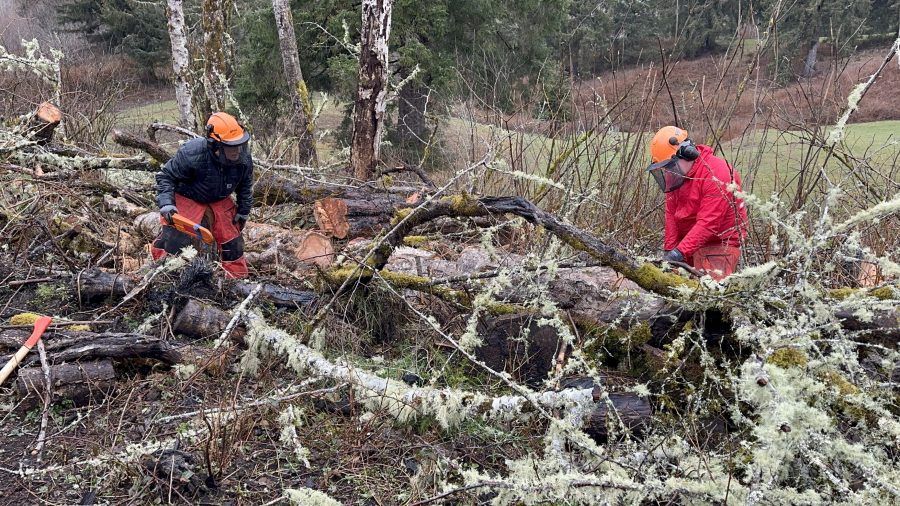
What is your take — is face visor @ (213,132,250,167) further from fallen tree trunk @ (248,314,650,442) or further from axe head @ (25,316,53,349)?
fallen tree trunk @ (248,314,650,442)

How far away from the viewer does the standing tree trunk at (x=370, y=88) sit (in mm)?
5773

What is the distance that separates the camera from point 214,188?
15.7ft

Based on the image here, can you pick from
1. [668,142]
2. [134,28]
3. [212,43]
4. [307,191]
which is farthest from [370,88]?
[134,28]

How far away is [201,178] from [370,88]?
1960 mm

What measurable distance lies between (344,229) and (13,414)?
9.44 feet

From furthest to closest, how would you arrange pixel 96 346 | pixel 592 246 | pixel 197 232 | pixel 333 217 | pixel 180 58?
pixel 180 58, pixel 333 217, pixel 197 232, pixel 96 346, pixel 592 246

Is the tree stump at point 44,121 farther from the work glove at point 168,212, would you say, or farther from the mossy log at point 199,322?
the mossy log at point 199,322

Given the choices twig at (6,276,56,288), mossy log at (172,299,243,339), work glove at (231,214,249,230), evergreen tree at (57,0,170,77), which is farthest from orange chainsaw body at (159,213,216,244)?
evergreen tree at (57,0,170,77)

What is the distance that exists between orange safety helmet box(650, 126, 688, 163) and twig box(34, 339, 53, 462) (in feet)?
12.7

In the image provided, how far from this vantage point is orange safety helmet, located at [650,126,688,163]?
13.5ft

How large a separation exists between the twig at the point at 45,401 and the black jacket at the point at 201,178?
1843 mm

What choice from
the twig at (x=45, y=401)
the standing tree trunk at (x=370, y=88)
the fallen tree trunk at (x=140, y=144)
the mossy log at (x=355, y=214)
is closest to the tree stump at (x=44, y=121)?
the fallen tree trunk at (x=140, y=144)

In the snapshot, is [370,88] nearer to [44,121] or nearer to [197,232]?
[197,232]

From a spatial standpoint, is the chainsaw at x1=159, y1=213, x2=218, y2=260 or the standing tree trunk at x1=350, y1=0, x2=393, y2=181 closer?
the chainsaw at x1=159, y1=213, x2=218, y2=260
